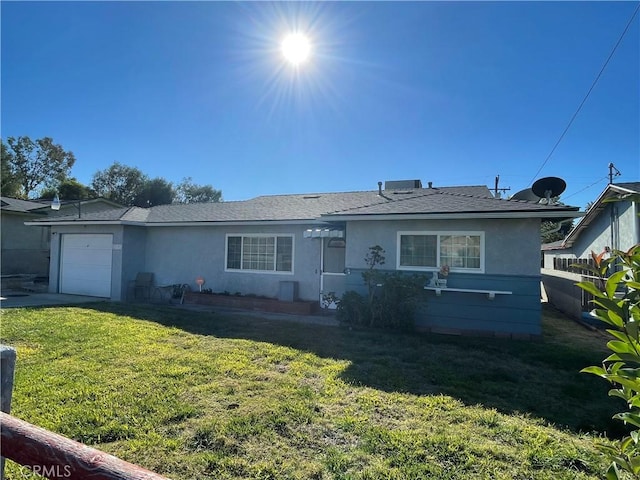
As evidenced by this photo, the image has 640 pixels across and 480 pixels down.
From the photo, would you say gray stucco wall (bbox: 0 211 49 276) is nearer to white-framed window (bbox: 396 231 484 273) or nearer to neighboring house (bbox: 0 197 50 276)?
neighboring house (bbox: 0 197 50 276)

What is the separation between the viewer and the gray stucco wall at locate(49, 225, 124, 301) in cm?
1278

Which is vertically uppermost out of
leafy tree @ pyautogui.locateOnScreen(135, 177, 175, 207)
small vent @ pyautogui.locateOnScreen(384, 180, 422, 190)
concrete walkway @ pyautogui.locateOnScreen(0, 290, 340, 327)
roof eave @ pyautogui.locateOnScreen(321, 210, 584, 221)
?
leafy tree @ pyautogui.locateOnScreen(135, 177, 175, 207)

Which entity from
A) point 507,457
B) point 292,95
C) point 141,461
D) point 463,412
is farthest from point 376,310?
point 292,95

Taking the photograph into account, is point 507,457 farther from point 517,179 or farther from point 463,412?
point 517,179

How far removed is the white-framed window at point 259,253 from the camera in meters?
11.7

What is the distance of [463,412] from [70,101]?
1649 cm

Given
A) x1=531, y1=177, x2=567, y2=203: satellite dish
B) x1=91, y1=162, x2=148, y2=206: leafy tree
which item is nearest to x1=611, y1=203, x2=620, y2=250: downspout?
x1=531, y1=177, x2=567, y2=203: satellite dish

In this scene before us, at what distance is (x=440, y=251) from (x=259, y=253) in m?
6.09

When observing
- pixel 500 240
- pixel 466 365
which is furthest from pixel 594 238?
pixel 466 365

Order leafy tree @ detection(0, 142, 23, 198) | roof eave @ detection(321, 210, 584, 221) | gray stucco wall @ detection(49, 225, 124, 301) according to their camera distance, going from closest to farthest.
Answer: roof eave @ detection(321, 210, 584, 221) → gray stucco wall @ detection(49, 225, 124, 301) → leafy tree @ detection(0, 142, 23, 198)

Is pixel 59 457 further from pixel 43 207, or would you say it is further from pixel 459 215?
pixel 43 207

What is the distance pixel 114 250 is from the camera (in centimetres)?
1295

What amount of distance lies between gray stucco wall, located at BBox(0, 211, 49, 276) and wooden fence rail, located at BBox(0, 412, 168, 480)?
64.3 feet

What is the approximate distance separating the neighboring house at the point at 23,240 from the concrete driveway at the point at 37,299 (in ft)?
13.2
